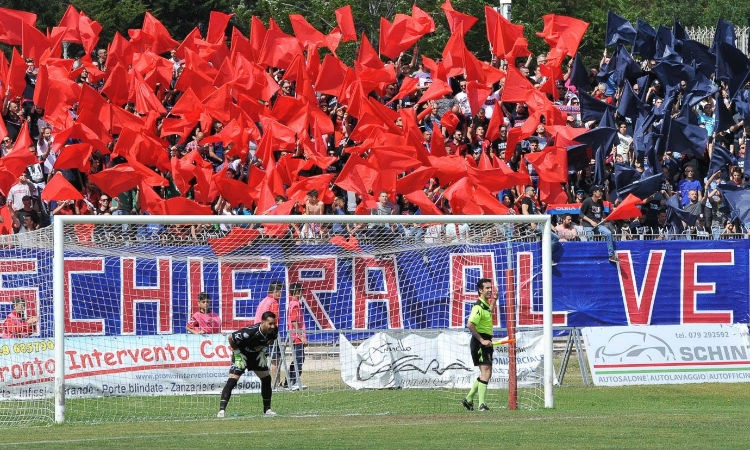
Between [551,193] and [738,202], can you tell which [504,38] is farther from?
[738,202]

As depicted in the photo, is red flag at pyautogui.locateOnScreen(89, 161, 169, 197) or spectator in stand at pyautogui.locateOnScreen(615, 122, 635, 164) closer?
red flag at pyautogui.locateOnScreen(89, 161, 169, 197)

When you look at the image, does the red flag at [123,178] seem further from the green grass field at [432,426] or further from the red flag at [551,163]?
the red flag at [551,163]

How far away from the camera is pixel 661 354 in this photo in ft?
66.4

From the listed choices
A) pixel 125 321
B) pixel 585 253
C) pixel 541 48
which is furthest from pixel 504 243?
pixel 541 48

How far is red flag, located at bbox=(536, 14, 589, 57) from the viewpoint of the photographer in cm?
2695

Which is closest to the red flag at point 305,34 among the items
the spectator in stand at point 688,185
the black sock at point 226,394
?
the spectator in stand at point 688,185

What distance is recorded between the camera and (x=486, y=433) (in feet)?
45.4

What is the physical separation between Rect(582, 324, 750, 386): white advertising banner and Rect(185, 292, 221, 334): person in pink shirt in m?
5.66

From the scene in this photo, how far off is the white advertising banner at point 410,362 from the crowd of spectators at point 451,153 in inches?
63.0

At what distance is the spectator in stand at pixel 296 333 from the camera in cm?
1889

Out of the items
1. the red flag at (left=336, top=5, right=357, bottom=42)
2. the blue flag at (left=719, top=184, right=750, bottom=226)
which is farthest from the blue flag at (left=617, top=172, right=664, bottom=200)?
the red flag at (left=336, top=5, right=357, bottom=42)

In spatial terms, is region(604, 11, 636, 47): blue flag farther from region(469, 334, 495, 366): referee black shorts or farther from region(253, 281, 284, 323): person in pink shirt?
region(469, 334, 495, 366): referee black shorts

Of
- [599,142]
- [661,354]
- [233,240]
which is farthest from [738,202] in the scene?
[233,240]

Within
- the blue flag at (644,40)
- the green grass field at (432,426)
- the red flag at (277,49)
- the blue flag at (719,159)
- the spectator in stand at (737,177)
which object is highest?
the blue flag at (644,40)
